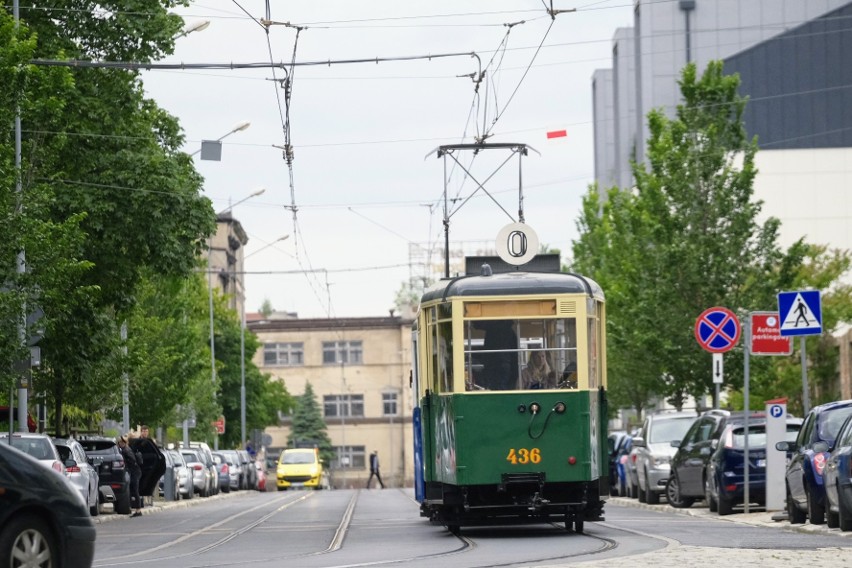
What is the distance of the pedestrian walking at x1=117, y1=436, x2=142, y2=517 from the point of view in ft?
121

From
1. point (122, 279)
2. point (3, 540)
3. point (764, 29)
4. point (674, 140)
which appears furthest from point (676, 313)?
point (764, 29)

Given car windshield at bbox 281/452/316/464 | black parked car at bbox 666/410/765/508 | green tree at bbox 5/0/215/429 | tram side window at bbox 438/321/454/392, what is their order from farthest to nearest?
car windshield at bbox 281/452/316/464 < green tree at bbox 5/0/215/429 < black parked car at bbox 666/410/765/508 < tram side window at bbox 438/321/454/392

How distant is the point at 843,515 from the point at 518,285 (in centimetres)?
433

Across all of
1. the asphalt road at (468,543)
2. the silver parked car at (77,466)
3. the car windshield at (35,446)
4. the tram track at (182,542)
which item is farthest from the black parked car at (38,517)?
the silver parked car at (77,466)

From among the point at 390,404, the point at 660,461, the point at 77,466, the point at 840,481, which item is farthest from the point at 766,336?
the point at 390,404

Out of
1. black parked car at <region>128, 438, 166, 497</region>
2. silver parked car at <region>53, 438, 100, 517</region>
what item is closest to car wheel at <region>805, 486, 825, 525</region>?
silver parked car at <region>53, 438, 100, 517</region>

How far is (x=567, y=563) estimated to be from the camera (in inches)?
617

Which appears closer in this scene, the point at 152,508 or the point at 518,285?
the point at 518,285

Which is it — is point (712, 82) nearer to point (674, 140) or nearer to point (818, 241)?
point (674, 140)

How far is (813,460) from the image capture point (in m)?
21.9

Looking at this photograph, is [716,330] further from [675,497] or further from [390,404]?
[390,404]

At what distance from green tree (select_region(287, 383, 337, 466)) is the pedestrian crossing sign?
96.9 m

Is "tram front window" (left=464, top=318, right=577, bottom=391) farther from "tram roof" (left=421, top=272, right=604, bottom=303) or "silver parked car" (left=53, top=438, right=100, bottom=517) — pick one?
"silver parked car" (left=53, top=438, right=100, bottom=517)

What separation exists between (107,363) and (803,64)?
154 feet
